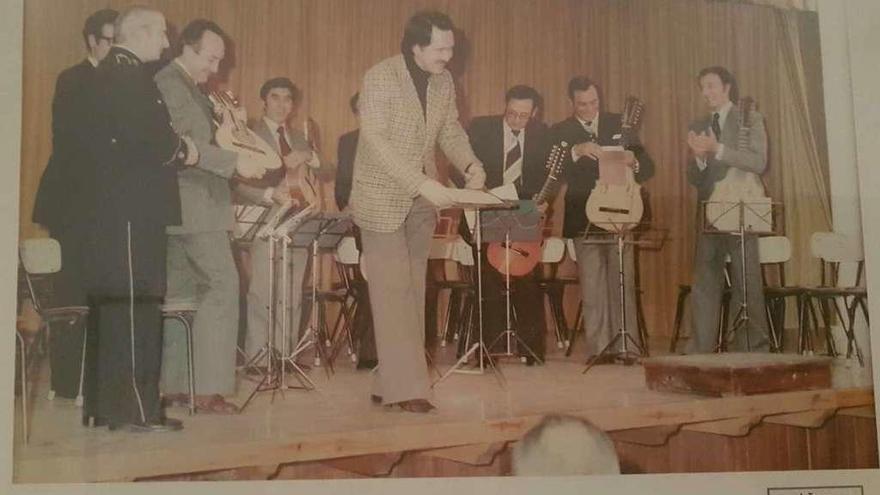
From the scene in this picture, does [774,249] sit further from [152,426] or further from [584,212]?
[152,426]

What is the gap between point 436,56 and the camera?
2.66 metres

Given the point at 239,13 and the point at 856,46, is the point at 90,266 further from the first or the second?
the point at 856,46

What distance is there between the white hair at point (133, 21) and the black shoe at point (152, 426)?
3.34 ft

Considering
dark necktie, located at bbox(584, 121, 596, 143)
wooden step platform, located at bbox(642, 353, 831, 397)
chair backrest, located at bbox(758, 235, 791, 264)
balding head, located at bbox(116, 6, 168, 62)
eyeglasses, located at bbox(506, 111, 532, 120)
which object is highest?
balding head, located at bbox(116, 6, 168, 62)

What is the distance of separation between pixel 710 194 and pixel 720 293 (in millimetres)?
295

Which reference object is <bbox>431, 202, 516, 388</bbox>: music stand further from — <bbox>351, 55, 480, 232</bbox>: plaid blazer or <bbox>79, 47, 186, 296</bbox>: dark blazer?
<bbox>79, 47, 186, 296</bbox>: dark blazer

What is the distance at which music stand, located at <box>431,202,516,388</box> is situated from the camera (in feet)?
8.30

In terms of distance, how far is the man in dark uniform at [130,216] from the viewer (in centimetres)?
239

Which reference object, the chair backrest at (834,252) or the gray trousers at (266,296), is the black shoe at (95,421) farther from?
the chair backrest at (834,252)

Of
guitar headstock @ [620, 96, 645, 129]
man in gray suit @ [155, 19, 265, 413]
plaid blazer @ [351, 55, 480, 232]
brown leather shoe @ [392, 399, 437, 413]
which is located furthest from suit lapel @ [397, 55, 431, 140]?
brown leather shoe @ [392, 399, 437, 413]

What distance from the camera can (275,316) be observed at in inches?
98.2

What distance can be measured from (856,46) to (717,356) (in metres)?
1.02

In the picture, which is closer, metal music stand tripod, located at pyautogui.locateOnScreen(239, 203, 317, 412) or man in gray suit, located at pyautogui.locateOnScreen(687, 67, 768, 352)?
metal music stand tripod, located at pyautogui.locateOnScreen(239, 203, 317, 412)

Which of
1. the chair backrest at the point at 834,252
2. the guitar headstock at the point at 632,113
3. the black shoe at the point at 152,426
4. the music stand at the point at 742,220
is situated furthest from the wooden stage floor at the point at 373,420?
the guitar headstock at the point at 632,113
